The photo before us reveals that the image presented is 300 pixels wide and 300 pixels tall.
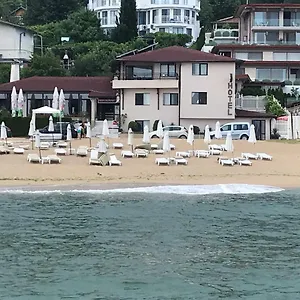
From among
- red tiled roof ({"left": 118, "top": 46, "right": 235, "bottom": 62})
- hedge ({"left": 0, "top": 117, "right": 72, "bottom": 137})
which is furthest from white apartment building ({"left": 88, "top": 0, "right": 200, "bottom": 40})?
hedge ({"left": 0, "top": 117, "right": 72, "bottom": 137})

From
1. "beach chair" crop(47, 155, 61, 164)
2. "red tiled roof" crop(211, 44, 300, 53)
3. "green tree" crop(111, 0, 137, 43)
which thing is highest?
"green tree" crop(111, 0, 137, 43)

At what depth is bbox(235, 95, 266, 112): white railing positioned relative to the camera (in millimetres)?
65188

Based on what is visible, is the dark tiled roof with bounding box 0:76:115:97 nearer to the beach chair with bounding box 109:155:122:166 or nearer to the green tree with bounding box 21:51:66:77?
the green tree with bounding box 21:51:66:77

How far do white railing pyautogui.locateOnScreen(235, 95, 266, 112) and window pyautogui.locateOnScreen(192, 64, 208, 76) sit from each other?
462 cm

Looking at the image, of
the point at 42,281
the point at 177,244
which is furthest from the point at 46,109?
the point at 42,281

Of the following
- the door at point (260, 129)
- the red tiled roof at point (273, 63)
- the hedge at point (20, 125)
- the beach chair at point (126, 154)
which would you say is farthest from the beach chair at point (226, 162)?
the red tiled roof at point (273, 63)

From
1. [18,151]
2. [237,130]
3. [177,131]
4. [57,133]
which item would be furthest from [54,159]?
[237,130]

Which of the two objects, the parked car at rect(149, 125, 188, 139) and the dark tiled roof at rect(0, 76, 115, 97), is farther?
the dark tiled roof at rect(0, 76, 115, 97)

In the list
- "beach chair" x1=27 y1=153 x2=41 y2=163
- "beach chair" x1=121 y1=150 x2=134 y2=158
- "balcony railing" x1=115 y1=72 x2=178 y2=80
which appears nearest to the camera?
"beach chair" x1=27 y1=153 x2=41 y2=163

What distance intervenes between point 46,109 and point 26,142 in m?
4.02

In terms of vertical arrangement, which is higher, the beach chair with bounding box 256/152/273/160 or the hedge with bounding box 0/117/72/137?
the hedge with bounding box 0/117/72/137

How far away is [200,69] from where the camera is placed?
204 ft

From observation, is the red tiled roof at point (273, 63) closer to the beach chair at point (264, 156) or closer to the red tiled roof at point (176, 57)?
the red tiled roof at point (176, 57)

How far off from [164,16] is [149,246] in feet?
296
